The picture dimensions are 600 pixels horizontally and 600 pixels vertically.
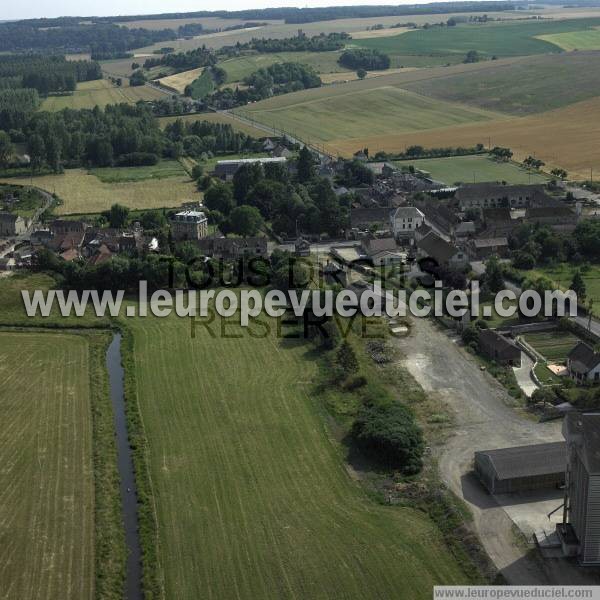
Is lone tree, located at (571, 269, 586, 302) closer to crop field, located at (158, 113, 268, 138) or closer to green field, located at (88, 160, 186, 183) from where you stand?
green field, located at (88, 160, 186, 183)

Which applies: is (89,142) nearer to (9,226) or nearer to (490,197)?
(9,226)

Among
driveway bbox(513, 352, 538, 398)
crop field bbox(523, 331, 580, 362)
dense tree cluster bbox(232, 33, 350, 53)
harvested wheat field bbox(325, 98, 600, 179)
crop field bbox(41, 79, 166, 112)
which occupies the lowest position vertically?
crop field bbox(523, 331, 580, 362)

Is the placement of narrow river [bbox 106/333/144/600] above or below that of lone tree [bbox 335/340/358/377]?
below

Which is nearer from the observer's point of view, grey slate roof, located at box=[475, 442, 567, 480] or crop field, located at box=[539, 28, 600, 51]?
grey slate roof, located at box=[475, 442, 567, 480]

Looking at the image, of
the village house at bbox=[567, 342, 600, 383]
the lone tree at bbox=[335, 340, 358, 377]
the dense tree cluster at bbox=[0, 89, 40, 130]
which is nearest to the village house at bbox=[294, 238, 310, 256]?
the lone tree at bbox=[335, 340, 358, 377]

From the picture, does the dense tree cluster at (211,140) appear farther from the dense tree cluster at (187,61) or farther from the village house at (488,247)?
the dense tree cluster at (187,61)

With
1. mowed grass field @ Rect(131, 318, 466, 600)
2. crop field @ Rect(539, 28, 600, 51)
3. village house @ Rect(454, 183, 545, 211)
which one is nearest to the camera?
mowed grass field @ Rect(131, 318, 466, 600)

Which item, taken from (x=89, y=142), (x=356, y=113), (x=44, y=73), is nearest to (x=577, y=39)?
(x=356, y=113)
